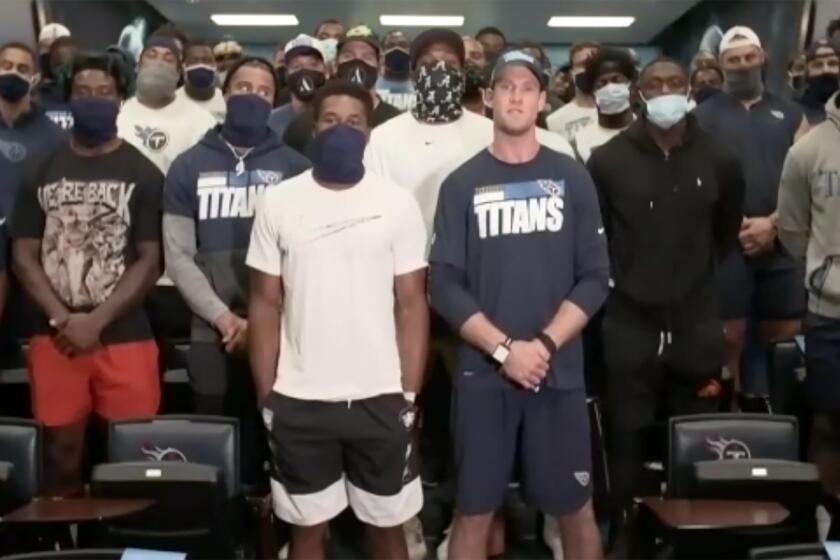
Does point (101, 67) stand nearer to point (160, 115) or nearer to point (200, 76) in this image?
point (160, 115)

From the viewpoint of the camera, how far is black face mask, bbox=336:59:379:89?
4.61 metres

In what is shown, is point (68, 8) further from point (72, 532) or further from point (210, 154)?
point (72, 532)

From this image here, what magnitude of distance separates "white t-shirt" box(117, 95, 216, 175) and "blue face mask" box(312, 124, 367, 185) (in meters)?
1.58

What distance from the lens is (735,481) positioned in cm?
302

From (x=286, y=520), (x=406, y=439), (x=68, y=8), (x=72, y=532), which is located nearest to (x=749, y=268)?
(x=406, y=439)

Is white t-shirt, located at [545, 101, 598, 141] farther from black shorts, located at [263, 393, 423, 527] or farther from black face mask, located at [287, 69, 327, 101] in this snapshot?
black shorts, located at [263, 393, 423, 527]

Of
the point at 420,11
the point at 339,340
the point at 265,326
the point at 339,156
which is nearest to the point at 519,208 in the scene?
the point at 339,156

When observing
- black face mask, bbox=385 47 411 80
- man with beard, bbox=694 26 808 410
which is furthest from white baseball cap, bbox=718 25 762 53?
black face mask, bbox=385 47 411 80

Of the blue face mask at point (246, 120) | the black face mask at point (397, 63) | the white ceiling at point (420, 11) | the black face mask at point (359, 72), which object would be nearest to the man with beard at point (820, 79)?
the black face mask at point (397, 63)

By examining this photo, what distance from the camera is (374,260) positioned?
3.12 metres

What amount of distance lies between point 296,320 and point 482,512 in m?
0.83

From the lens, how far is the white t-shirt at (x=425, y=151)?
148 inches

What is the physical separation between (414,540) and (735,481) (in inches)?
46.6

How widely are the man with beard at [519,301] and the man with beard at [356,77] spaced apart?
100 centimetres
